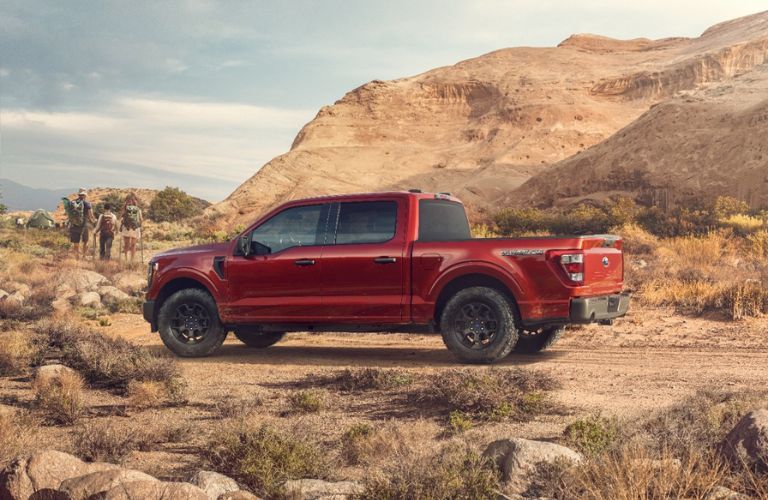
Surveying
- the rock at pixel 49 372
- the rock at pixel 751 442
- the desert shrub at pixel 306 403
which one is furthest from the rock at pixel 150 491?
the rock at pixel 49 372

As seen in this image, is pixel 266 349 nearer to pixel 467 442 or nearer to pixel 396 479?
pixel 467 442

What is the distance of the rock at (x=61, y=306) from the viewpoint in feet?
52.4

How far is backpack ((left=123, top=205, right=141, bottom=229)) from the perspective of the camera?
992 inches

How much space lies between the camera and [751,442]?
465 centimetres

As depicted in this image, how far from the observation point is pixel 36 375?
8641 millimetres

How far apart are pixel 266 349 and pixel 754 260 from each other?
12481mm

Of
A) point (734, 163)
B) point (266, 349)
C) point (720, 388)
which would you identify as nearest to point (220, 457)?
point (720, 388)

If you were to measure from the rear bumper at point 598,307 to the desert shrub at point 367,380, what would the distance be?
1.94 m

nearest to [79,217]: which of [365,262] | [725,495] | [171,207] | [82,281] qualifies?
[82,281]

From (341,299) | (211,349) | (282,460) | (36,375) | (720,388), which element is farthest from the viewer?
(211,349)

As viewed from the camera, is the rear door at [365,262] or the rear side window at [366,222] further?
the rear side window at [366,222]

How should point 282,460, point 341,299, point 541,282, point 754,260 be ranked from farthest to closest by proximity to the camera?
point 754,260, point 341,299, point 541,282, point 282,460

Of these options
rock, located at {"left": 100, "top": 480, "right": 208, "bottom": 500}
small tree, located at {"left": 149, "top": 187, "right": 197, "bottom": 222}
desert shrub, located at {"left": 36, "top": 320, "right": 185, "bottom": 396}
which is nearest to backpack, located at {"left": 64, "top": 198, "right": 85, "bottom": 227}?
desert shrub, located at {"left": 36, "top": 320, "right": 185, "bottom": 396}

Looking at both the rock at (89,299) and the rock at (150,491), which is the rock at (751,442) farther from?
the rock at (89,299)
